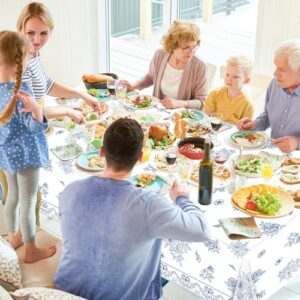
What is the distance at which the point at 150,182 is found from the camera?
2.34m

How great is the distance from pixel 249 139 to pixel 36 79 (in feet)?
3.85

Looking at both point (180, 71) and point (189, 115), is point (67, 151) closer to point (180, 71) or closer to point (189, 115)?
point (189, 115)

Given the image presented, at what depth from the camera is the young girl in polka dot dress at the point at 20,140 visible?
7.11 ft

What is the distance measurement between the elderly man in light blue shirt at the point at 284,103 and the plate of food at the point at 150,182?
69 cm

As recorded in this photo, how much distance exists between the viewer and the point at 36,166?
7.74ft

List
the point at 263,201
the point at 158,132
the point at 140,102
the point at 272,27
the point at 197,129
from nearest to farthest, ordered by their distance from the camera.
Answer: the point at 263,201 → the point at 158,132 → the point at 197,129 → the point at 140,102 → the point at 272,27

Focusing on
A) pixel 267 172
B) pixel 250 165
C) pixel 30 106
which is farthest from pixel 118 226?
pixel 250 165

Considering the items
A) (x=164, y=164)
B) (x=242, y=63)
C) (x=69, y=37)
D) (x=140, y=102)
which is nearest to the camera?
(x=164, y=164)

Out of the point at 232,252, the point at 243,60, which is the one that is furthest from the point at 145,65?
the point at 232,252

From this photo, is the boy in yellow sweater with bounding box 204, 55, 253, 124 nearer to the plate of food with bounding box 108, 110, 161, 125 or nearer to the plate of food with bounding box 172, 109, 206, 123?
the plate of food with bounding box 172, 109, 206, 123

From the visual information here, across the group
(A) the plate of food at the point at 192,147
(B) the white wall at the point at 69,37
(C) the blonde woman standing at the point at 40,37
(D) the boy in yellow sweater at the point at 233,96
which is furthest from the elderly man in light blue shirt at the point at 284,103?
(B) the white wall at the point at 69,37

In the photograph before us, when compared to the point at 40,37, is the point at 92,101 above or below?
below

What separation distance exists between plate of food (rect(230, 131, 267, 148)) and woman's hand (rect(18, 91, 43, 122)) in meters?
1.04

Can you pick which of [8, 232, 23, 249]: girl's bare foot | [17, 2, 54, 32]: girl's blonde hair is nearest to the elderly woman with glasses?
[17, 2, 54, 32]: girl's blonde hair
